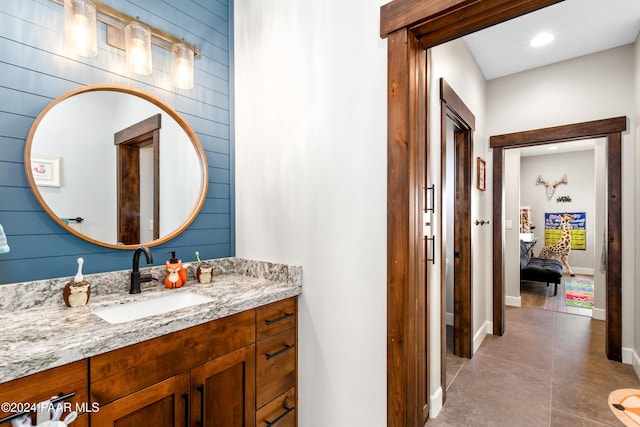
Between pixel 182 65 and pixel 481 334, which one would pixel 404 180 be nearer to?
pixel 182 65

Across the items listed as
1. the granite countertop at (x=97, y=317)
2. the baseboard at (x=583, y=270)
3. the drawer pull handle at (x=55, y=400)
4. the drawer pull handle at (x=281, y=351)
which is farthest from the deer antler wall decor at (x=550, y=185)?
the drawer pull handle at (x=55, y=400)

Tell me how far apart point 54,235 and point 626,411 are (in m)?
3.52

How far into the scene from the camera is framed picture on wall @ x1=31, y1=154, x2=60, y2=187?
1351mm

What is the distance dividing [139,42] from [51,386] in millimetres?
1610

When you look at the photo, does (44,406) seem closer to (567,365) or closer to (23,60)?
(23,60)

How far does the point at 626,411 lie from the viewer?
2018 millimetres

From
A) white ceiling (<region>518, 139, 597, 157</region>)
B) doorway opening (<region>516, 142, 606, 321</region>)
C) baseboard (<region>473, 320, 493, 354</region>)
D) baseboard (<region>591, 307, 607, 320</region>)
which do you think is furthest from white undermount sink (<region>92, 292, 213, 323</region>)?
white ceiling (<region>518, 139, 597, 157</region>)

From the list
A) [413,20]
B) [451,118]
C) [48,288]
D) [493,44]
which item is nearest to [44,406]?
[48,288]

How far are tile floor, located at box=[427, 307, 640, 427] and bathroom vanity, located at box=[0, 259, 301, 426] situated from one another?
3.74 feet

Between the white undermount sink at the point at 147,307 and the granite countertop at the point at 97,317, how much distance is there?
1.1 inches

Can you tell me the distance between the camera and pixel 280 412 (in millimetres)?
1634

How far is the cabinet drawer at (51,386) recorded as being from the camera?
83cm

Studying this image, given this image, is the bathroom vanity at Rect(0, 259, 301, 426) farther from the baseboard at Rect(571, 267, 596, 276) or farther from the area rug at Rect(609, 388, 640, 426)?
the baseboard at Rect(571, 267, 596, 276)

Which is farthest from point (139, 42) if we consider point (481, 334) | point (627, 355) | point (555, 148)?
point (555, 148)
